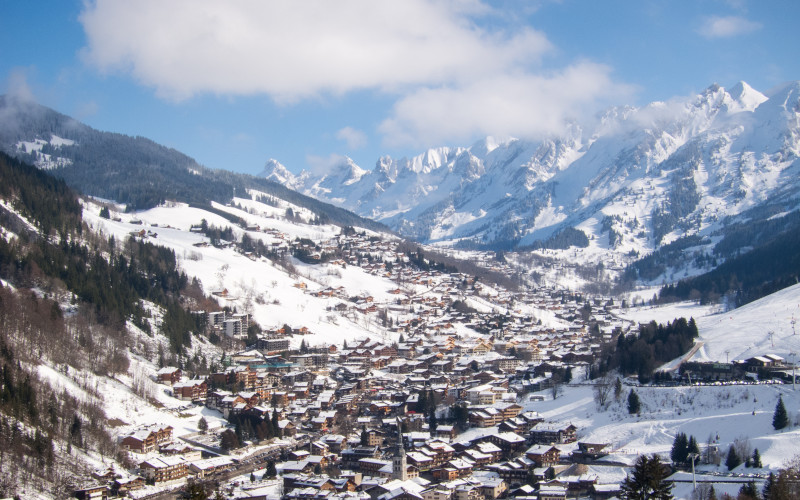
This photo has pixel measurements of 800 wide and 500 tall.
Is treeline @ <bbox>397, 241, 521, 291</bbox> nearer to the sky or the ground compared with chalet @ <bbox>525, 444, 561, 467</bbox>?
nearer to the sky

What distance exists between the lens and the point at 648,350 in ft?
215

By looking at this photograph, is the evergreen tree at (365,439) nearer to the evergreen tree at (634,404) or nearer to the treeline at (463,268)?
the evergreen tree at (634,404)

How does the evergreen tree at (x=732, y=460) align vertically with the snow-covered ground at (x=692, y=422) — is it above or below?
below

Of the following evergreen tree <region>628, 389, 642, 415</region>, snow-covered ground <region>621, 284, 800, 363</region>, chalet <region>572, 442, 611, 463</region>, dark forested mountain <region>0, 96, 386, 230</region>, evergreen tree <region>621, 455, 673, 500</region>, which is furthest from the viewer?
dark forested mountain <region>0, 96, 386, 230</region>

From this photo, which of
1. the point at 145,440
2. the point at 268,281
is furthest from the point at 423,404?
the point at 268,281

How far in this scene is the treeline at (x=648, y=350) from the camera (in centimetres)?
6438

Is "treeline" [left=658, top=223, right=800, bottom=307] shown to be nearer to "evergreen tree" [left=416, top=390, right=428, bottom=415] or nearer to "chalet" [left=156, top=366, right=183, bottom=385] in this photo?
"evergreen tree" [left=416, top=390, right=428, bottom=415]

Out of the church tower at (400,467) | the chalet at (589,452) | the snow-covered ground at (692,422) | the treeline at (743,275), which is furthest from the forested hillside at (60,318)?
the treeline at (743,275)

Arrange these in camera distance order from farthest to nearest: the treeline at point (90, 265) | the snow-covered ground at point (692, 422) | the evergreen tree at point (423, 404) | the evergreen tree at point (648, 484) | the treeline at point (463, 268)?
the treeline at point (463, 268) → the treeline at point (90, 265) → the evergreen tree at point (423, 404) → the snow-covered ground at point (692, 422) → the evergreen tree at point (648, 484)

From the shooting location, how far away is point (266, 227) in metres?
153

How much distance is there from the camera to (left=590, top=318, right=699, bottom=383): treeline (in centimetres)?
6438

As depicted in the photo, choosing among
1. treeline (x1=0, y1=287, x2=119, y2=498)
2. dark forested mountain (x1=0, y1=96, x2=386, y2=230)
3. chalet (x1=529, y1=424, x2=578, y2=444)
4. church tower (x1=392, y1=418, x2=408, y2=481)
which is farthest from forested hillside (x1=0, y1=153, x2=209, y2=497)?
dark forested mountain (x1=0, y1=96, x2=386, y2=230)

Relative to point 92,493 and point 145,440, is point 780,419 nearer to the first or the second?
point 145,440

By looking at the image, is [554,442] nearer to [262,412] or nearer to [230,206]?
[262,412]
